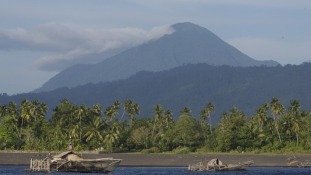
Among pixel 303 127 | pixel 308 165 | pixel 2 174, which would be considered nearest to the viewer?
pixel 2 174

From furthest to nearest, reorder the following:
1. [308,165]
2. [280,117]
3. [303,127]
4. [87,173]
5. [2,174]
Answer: [280,117], [303,127], [308,165], [87,173], [2,174]

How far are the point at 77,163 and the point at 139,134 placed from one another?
7364 centimetres

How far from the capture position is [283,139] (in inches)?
6181

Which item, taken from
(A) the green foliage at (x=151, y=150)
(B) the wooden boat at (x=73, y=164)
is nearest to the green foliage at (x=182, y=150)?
(A) the green foliage at (x=151, y=150)

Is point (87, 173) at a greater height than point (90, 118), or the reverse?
point (90, 118)

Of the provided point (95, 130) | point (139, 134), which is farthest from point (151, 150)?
point (139, 134)

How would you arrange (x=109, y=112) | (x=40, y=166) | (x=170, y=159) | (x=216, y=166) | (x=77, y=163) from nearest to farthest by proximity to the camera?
(x=77, y=163), (x=40, y=166), (x=216, y=166), (x=170, y=159), (x=109, y=112)

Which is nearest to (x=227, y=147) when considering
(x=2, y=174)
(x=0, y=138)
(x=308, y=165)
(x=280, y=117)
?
(x=308, y=165)

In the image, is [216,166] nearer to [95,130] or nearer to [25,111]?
[95,130]

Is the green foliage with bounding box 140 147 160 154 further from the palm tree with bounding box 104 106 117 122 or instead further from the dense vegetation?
the palm tree with bounding box 104 106 117 122

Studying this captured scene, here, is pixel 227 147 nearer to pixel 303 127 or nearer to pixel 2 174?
pixel 303 127

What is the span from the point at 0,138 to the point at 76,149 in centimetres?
1862

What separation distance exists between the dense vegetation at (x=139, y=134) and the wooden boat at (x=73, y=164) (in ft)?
153

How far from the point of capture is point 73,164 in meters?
94.0
